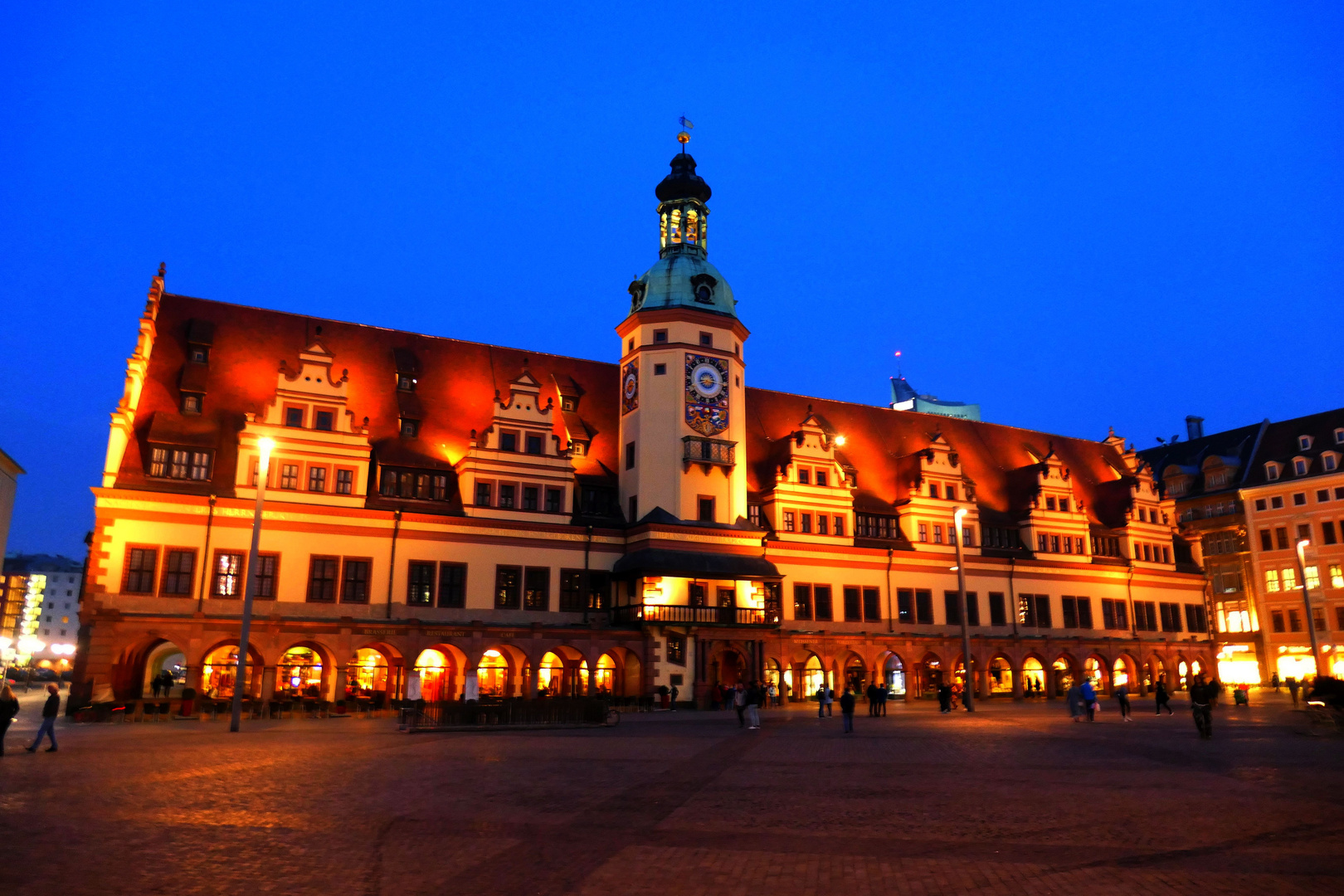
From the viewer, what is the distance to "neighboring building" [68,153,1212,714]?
151 ft

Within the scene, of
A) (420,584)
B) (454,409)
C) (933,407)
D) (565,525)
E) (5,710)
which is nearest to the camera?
(5,710)

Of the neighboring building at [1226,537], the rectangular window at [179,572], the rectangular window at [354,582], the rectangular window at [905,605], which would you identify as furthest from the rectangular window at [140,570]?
the neighboring building at [1226,537]

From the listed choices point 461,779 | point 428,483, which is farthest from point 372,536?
point 461,779

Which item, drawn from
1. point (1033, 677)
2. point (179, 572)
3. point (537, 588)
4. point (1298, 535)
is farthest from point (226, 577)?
point (1298, 535)

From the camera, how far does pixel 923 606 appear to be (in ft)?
214

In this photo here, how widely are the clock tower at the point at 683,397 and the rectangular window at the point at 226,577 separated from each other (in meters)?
21.1

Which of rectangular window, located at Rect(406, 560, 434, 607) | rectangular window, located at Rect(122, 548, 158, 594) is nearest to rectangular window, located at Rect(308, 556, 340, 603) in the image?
rectangular window, located at Rect(406, 560, 434, 607)

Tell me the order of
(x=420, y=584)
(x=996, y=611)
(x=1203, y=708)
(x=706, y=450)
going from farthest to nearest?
1. (x=996, y=611)
2. (x=706, y=450)
3. (x=420, y=584)
4. (x=1203, y=708)

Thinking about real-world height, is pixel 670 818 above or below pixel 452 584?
below

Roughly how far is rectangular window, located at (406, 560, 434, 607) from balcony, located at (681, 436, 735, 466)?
15745 millimetres

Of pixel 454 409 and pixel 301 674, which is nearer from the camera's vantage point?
pixel 301 674

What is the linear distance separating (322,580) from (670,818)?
37.1 meters

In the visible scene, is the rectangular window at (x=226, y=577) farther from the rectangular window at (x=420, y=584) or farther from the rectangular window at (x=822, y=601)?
the rectangular window at (x=822, y=601)

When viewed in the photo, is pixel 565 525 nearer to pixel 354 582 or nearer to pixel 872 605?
pixel 354 582
